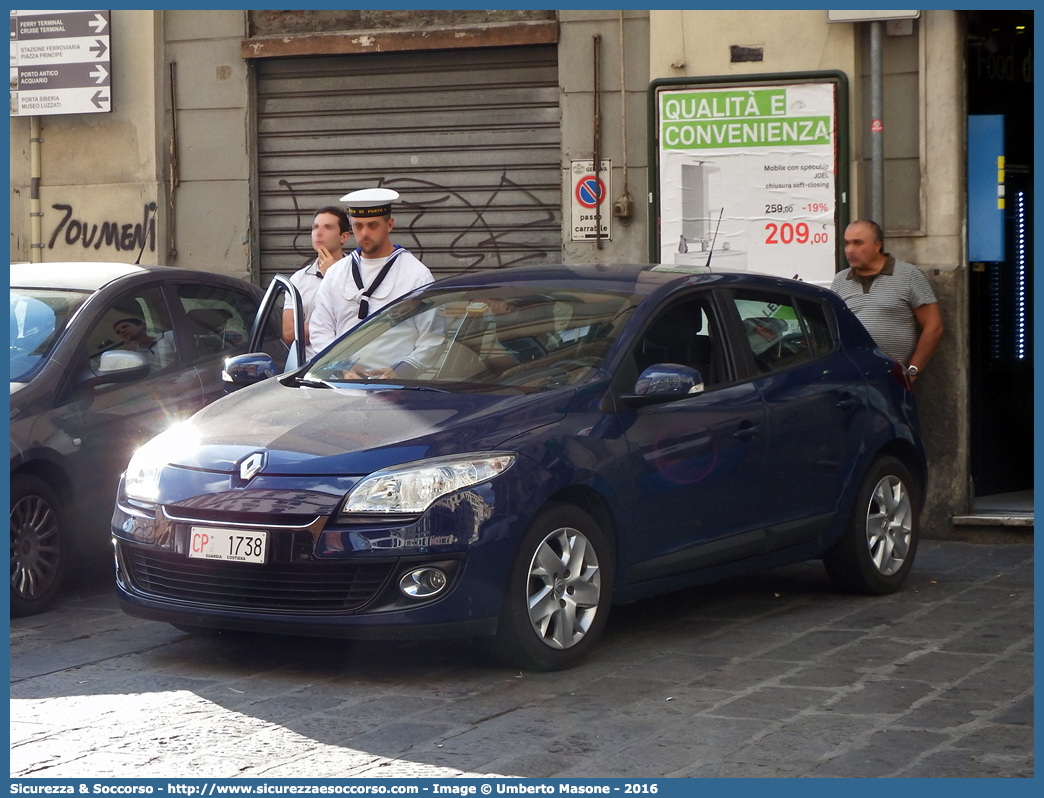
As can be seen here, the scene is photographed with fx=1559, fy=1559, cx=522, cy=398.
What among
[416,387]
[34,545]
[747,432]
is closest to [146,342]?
[34,545]

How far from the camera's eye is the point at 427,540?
18.3 ft

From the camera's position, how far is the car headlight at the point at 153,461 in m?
6.09

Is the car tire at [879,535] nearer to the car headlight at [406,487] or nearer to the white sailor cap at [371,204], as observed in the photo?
the car headlight at [406,487]

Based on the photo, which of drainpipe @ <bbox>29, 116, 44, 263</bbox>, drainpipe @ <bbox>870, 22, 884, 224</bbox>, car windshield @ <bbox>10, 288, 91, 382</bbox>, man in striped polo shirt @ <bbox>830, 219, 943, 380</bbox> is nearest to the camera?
car windshield @ <bbox>10, 288, 91, 382</bbox>

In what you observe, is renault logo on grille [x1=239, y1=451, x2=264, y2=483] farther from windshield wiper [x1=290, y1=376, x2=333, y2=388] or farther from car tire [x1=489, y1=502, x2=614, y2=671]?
car tire [x1=489, y1=502, x2=614, y2=671]

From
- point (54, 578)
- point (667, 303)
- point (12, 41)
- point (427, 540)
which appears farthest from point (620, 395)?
point (12, 41)

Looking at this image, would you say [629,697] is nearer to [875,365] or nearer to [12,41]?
[875,365]

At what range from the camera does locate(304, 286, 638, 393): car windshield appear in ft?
21.0

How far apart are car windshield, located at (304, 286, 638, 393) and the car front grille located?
3.46ft

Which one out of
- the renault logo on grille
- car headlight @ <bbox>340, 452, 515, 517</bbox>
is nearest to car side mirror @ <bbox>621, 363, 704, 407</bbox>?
car headlight @ <bbox>340, 452, 515, 517</bbox>

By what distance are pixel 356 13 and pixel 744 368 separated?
20.0ft

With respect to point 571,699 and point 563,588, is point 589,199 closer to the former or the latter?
point 563,588

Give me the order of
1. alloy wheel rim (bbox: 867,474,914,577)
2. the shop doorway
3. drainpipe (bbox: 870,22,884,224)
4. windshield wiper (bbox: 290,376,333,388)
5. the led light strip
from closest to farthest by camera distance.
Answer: windshield wiper (bbox: 290,376,333,388) < alloy wheel rim (bbox: 867,474,914,577) < drainpipe (bbox: 870,22,884,224) < the shop doorway < the led light strip
